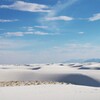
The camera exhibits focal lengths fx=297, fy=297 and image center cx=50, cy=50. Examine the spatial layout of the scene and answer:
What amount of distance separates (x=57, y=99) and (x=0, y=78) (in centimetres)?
3181

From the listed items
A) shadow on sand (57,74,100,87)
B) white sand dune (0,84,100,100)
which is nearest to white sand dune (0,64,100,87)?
shadow on sand (57,74,100,87)

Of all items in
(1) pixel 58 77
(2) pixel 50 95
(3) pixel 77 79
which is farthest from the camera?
(1) pixel 58 77

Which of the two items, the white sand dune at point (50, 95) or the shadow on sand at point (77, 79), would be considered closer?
the white sand dune at point (50, 95)

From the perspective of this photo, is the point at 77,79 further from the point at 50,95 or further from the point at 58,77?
the point at 50,95

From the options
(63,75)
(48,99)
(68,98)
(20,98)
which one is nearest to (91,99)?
(68,98)

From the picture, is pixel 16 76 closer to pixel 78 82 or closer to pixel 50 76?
pixel 50 76

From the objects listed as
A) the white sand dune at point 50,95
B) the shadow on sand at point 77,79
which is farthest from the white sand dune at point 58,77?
the white sand dune at point 50,95

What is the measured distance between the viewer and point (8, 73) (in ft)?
153

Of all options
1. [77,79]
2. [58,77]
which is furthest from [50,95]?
[58,77]

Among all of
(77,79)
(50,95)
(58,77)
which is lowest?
(50,95)

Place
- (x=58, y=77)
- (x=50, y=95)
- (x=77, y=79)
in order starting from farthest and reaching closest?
1. (x=58, y=77)
2. (x=77, y=79)
3. (x=50, y=95)

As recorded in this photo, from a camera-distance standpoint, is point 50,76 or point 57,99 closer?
point 57,99

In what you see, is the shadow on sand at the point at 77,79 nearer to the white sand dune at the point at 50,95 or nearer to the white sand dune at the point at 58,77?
the white sand dune at the point at 58,77

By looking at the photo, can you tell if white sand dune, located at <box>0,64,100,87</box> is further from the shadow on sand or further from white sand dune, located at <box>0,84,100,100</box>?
white sand dune, located at <box>0,84,100,100</box>
